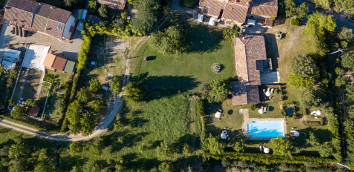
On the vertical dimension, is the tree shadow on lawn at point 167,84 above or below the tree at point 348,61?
below

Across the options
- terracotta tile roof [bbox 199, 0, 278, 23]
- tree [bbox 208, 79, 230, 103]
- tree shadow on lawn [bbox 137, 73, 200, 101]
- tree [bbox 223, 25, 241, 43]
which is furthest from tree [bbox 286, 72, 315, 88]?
tree shadow on lawn [bbox 137, 73, 200, 101]

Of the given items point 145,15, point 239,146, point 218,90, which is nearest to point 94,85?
point 145,15

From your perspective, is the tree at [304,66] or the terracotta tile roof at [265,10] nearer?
the tree at [304,66]

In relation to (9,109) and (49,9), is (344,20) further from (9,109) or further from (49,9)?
(9,109)

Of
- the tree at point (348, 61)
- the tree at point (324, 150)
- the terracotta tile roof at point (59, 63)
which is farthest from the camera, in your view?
the terracotta tile roof at point (59, 63)

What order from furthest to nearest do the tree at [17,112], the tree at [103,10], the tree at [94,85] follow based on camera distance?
the tree at [103,10], the tree at [94,85], the tree at [17,112]

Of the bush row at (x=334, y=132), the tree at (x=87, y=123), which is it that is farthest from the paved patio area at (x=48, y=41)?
the bush row at (x=334, y=132)

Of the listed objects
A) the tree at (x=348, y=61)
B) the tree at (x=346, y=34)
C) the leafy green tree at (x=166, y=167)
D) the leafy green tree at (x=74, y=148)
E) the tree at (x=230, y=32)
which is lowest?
the leafy green tree at (x=166, y=167)

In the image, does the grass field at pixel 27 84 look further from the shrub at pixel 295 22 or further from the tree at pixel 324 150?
the tree at pixel 324 150
